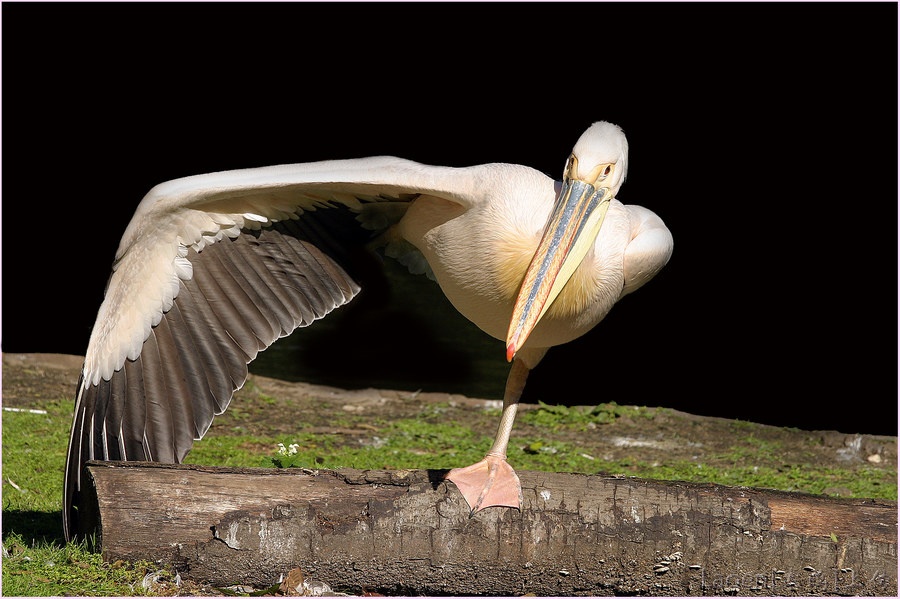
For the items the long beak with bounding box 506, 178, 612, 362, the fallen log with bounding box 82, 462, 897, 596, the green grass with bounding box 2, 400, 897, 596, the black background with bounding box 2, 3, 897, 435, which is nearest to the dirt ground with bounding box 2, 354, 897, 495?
the green grass with bounding box 2, 400, 897, 596

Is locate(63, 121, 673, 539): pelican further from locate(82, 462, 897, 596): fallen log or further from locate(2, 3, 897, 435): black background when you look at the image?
locate(2, 3, 897, 435): black background

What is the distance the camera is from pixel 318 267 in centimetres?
395

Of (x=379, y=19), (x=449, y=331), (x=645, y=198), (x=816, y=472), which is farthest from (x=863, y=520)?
(x=379, y=19)

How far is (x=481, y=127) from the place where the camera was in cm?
923

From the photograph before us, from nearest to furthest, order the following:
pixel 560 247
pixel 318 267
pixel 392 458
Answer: pixel 560 247
pixel 318 267
pixel 392 458

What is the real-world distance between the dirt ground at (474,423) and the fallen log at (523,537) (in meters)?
2.01

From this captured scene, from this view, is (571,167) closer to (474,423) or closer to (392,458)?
(392,458)

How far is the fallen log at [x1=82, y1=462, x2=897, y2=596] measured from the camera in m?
3.15

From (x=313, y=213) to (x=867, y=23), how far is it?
17.3 feet

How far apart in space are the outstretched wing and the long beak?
380 millimetres

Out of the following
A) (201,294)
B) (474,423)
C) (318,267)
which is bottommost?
(474,423)

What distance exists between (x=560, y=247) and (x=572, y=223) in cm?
9

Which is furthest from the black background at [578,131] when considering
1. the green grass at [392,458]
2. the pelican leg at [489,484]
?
the pelican leg at [489,484]

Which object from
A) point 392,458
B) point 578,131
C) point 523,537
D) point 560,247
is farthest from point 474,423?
point 578,131
